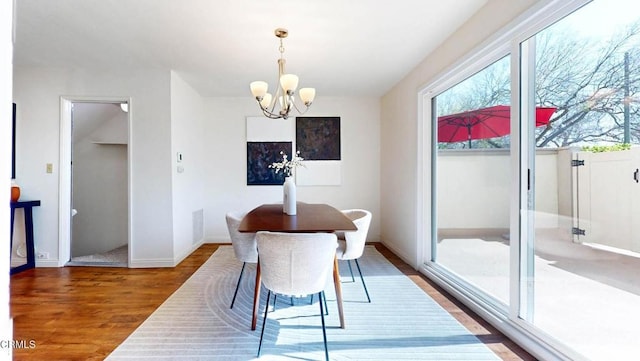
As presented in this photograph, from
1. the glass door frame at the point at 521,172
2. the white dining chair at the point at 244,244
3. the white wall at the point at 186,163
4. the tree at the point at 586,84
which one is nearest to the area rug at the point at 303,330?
the glass door frame at the point at 521,172

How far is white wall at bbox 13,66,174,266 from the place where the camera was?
11.7 feet

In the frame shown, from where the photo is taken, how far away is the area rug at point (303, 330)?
6.19ft

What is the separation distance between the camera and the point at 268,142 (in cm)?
480

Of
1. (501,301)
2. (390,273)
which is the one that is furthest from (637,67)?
(390,273)

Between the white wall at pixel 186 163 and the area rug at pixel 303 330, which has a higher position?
the white wall at pixel 186 163

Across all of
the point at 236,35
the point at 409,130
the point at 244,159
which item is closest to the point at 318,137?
the point at 244,159

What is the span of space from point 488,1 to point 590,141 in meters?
1.29

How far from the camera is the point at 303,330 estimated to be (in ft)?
7.07

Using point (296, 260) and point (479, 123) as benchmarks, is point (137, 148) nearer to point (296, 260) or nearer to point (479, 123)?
point (296, 260)

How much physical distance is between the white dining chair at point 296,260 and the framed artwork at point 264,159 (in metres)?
2.98

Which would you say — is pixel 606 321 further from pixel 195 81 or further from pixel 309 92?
pixel 195 81

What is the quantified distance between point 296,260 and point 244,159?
3.31 metres

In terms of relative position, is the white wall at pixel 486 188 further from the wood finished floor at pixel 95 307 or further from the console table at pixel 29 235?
the console table at pixel 29 235

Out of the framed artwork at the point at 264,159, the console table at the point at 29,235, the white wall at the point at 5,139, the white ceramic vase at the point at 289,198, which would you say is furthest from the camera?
the framed artwork at the point at 264,159
